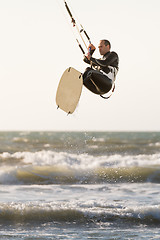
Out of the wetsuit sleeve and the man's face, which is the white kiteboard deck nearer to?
the wetsuit sleeve

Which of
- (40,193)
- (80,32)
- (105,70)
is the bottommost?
(40,193)

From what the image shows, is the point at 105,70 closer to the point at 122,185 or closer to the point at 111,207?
the point at 111,207

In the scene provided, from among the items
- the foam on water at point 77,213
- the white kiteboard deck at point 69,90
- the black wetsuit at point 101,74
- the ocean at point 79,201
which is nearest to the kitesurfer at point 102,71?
the black wetsuit at point 101,74

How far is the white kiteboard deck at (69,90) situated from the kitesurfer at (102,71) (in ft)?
0.60

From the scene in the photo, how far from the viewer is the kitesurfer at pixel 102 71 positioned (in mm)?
8891

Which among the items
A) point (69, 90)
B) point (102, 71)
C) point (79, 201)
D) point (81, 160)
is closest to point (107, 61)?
point (102, 71)

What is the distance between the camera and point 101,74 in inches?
355

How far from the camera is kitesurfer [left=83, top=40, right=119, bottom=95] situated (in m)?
8.89

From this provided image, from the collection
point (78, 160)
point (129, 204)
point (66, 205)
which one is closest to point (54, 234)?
point (66, 205)

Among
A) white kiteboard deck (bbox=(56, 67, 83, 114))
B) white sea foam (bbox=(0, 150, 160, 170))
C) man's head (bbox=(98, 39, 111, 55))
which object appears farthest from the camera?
white sea foam (bbox=(0, 150, 160, 170))

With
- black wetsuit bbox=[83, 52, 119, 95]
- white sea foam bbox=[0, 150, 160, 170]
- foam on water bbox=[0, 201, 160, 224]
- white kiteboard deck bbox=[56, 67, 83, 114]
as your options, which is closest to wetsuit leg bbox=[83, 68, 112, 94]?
black wetsuit bbox=[83, 52, 119, 95]

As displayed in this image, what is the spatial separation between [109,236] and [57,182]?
11013mm

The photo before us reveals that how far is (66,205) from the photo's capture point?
49.4ft

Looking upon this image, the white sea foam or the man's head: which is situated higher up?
the man's head
